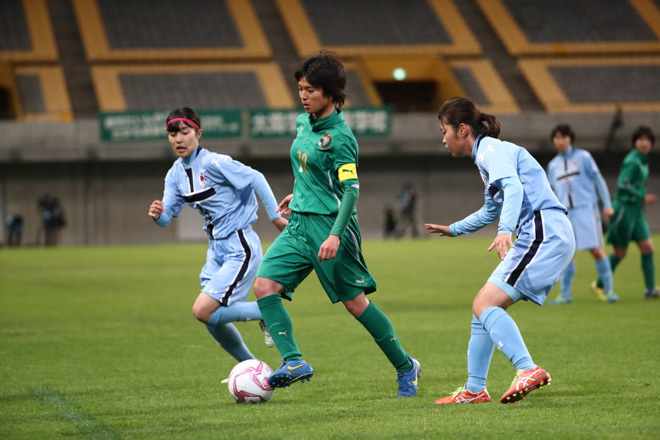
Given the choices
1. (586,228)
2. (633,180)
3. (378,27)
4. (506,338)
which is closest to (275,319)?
(506,338)

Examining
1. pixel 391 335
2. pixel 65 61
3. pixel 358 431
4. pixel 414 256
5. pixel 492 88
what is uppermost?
pixel 65 61

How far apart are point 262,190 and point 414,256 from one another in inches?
603

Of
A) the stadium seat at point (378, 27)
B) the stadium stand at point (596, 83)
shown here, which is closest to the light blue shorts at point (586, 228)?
the stadium stand at point (596, 83)

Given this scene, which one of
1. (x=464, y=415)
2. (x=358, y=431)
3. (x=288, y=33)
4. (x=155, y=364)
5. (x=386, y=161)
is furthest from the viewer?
(x=288, y=33)

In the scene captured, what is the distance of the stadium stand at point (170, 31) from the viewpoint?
1448 inches

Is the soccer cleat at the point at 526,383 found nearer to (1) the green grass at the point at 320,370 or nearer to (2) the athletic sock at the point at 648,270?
(1) the green grass at the point at 320,370

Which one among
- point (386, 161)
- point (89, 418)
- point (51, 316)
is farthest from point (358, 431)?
point (386, 161)

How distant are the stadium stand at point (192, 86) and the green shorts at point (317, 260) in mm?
30100

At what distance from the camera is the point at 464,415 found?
447 cm

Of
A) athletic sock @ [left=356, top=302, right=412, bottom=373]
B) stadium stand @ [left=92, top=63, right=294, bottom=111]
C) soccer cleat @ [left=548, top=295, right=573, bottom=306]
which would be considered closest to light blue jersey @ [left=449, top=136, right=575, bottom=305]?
athletic sock @ [left=356, top=302, right=412, bottom=373]

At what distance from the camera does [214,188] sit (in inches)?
239

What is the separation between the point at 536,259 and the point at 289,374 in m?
1.48

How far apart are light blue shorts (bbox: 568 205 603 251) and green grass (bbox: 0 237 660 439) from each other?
72 cm

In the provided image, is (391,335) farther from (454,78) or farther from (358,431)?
(454,78)
